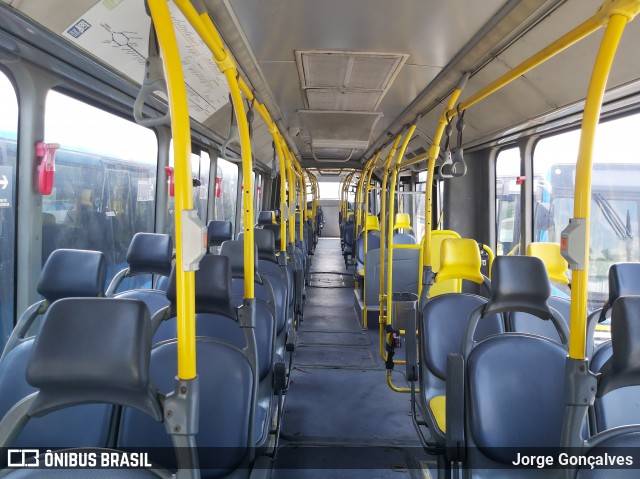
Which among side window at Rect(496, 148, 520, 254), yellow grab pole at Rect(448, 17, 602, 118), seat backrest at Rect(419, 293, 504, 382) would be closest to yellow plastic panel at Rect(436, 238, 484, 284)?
seat backrest at Rect(419, 293, 504, 382)

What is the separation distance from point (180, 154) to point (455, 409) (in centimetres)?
167

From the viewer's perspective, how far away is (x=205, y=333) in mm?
2672

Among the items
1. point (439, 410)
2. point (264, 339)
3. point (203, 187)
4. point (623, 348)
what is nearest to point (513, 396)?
point (439, 410)

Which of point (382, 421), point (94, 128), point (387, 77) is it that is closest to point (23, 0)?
point (94, 128)

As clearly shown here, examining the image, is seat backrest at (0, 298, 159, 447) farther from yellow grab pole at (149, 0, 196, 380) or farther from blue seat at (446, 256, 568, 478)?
blue seat at (446, 256, 568, 478)

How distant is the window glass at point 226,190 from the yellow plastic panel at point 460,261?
15.4ft

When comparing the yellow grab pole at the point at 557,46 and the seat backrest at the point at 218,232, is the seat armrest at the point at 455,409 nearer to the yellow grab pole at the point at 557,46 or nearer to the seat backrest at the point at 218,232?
the yellow grab pole at the point at 557,46

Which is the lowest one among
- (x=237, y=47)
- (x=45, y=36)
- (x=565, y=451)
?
(x=565, y=451)

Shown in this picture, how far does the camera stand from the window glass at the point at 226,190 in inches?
281

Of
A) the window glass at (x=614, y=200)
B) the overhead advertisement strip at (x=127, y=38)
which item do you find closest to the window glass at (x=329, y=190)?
the window glass at (x=614, y=200)

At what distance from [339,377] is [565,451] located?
331cm

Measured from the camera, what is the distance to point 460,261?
3020 millimetres

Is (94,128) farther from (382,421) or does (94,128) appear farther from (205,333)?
(382,421)

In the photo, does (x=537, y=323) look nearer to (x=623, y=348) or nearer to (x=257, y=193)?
(x=623, y=348)
